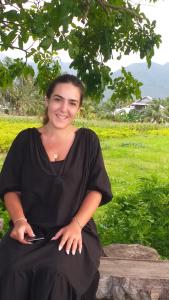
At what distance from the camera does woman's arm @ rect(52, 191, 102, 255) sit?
7.38ft

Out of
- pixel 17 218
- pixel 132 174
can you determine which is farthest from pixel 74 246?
pixel 132 174

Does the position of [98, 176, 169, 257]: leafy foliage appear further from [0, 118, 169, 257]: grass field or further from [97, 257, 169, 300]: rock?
[97, 257, 169, 300]: rock

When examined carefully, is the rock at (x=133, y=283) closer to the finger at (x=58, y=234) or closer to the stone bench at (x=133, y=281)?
the stone bench at (x=133, y=281)

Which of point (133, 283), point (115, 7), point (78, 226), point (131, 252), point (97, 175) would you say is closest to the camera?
point (78, 226)

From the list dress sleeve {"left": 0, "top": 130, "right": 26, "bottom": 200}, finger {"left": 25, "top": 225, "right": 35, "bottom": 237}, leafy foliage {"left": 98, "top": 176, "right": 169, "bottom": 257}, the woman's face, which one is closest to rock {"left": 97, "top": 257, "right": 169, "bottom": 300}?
finger {"left": 25, "top": 225, "right": 35, "bottom": 237}

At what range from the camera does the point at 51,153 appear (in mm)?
2529

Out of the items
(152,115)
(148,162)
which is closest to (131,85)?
(148,162)

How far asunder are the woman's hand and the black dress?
1.3 inches

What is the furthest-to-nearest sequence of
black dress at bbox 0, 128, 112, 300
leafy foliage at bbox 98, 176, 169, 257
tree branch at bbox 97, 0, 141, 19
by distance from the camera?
leafy foliage at bbox 98, 176, 169, 257 < tree branch at bbox 97, 0, 141, 19 < black dress at bbox 0, 128, 112, 300

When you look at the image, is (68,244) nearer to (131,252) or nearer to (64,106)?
(64,106)

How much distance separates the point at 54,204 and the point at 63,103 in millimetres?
530

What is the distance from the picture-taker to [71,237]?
7.43 feet

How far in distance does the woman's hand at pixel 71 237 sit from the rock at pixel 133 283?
1.59ft

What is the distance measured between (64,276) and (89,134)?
0.82 m
